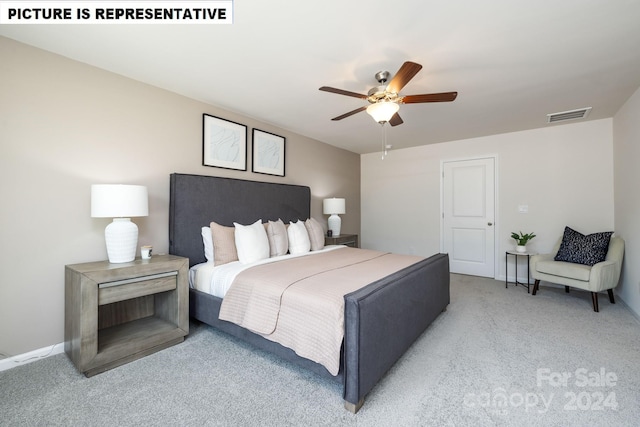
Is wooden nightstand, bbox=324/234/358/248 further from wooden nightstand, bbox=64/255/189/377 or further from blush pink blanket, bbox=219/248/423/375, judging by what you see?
wooden nightstand, bbox=64/255/189/377

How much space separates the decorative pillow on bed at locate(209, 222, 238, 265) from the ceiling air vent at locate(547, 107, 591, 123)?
4260mm

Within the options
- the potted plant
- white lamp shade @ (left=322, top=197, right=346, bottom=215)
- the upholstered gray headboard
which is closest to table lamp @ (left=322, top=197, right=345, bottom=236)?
white lamp shade @ (left=322, top=197, right=346, bottom=215)

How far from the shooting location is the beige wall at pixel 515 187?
3795mm

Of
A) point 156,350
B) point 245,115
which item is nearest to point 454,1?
point 245,115

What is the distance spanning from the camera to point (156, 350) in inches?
88.6

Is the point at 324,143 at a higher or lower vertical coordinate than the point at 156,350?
higher

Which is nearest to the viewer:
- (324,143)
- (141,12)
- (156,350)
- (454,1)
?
(454,1)

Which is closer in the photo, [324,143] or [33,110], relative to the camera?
[33,110]

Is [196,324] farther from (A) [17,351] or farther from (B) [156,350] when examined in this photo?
(A) [17,351]

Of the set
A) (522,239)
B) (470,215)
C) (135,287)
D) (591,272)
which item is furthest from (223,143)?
(591,272)

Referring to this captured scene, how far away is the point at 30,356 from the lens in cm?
208

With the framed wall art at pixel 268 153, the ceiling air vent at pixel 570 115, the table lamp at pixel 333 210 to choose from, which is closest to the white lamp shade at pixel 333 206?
the table lamp at pixel 333 210

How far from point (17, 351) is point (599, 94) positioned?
580cm

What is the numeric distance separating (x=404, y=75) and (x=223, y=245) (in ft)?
7.34
